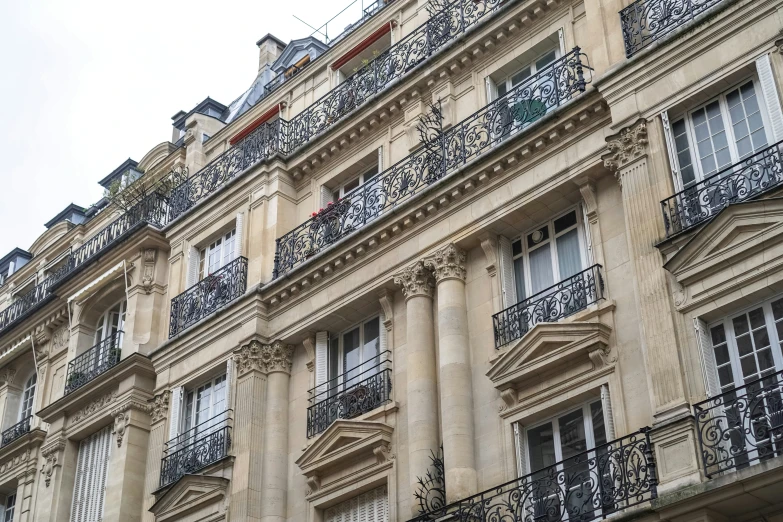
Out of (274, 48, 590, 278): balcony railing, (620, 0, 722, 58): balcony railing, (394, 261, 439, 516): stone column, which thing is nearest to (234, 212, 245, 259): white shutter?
(274, 48, 590, 278): balcony railing

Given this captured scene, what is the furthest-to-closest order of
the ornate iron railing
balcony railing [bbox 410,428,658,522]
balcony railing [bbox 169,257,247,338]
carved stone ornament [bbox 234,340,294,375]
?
balcony railing [bbox 169,257,247,338]
carved stone ornament [bbox 234,340,294,375]
the ornate iron railing
balcony railing [bbox 410,428,658,522]

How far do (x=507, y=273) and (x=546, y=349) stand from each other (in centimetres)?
186

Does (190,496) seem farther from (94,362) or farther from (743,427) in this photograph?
(743,427)

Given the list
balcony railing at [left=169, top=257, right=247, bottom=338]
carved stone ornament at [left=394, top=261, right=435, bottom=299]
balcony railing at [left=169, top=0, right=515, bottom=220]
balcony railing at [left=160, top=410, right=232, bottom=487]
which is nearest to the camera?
carved stone ornament at [left=394, top=261, right=435, bottom=299]

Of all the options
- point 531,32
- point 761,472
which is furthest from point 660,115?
point 761,472

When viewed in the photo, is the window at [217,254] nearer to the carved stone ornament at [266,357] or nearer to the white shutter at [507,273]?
the carved stone ornament at [266,357]

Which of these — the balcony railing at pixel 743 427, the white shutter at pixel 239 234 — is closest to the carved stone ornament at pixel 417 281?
the white shutter at pixel 239 234

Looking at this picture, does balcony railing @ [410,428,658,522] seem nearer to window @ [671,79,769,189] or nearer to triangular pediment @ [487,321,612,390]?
triangular pediment @ [487,321,612,390]

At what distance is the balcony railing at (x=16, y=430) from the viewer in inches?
1022

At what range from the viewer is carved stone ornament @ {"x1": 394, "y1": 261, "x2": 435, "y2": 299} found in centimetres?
1730

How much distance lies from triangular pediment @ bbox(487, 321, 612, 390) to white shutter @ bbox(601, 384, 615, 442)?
1.71 ft

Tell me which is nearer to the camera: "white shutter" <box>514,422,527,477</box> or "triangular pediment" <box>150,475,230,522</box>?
"white shutter" <box>514,422,527,477</box>

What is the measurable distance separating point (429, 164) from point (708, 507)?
817cm

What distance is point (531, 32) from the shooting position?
1828 cm
